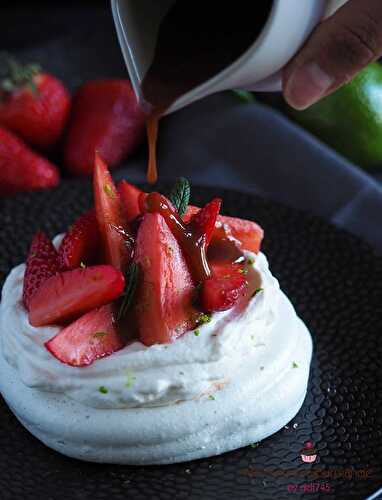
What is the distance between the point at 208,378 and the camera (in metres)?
2.02

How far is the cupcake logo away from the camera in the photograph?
2.05 m

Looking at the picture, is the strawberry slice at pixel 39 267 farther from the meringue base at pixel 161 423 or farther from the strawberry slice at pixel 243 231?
the strawberry slice at pixel 243 231

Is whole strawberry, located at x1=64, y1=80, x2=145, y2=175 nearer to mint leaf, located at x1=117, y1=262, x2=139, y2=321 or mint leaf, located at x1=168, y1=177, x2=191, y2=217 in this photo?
mint leaf, located at x1=168, y1=177, x2=191, y2=217

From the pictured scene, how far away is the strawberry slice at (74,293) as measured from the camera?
1.98 meters

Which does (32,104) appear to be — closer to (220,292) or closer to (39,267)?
(39,267)

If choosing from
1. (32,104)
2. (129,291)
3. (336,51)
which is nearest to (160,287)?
(129,291)

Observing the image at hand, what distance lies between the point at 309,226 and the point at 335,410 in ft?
3.11

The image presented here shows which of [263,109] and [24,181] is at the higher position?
[263,109]

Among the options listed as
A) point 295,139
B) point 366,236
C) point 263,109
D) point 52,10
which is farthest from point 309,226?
point 52,10

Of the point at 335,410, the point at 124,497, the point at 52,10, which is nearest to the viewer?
the point at 124,497

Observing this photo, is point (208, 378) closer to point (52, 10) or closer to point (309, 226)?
point (309, 226)

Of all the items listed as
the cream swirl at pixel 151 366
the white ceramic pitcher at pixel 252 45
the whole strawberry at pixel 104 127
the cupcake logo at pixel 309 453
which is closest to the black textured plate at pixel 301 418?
the cupcake logo at pixel 309 453

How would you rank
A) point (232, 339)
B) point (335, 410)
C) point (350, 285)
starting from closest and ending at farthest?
point (232, 339) < point (335, 410) < point (350, 285)

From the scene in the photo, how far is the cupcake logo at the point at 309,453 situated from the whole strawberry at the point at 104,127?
182 centimetres
